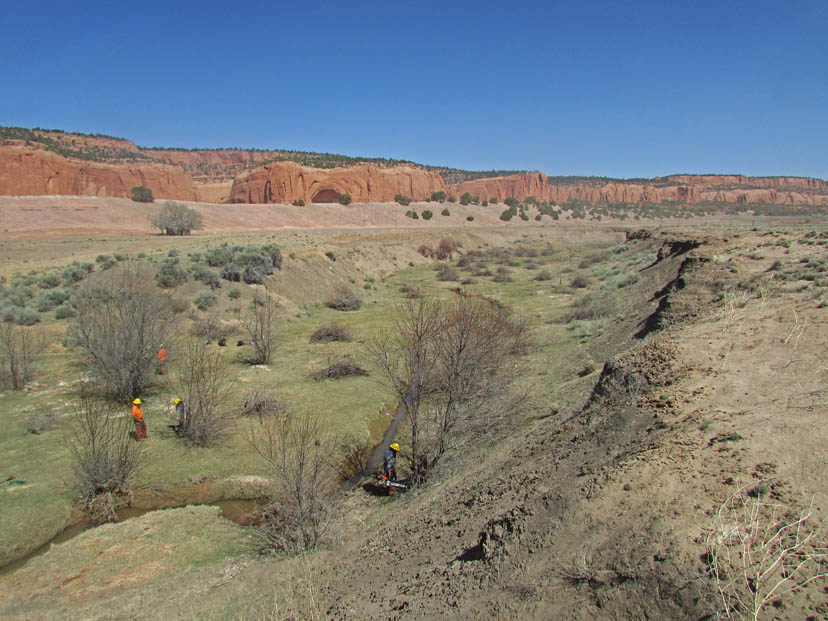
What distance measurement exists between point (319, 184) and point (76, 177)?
37475 millimetres

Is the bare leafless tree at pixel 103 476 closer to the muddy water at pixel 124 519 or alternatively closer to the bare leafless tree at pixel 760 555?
the muddy water at pixel 124 519

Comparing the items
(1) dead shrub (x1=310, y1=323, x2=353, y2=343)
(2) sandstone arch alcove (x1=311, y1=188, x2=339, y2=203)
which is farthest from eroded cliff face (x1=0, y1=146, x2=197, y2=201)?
(1) dead shrub (x1=310, y1=323, x2=353, y2=343)

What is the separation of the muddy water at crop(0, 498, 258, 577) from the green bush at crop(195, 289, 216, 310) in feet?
51.0

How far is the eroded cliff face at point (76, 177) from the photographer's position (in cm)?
6419

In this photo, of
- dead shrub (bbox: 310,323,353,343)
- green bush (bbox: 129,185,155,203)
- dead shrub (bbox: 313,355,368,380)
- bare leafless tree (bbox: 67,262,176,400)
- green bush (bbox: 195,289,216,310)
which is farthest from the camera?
green bush (bbox: 129,185,155,203)

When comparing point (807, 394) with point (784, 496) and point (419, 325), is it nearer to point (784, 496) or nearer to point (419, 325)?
point (784, 496)

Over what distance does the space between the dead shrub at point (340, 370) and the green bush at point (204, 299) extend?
970cm

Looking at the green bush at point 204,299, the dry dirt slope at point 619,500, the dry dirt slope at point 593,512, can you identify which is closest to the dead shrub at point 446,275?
the green bush at point 204,299

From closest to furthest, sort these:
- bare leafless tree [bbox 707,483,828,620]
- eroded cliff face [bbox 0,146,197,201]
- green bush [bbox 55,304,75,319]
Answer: bare leafless tree [bbox 707,483,828,620] < green bush [bbox 55,304,75,319] < eroded cliff face [bbox 0,146,197,201]

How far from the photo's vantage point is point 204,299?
2433 cm

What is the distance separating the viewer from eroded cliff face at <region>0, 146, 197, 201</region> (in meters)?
64.2

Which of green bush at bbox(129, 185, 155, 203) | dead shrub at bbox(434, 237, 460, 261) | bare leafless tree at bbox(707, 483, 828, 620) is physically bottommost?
bare leafless tree at bbox(707, 483, 828, 620)

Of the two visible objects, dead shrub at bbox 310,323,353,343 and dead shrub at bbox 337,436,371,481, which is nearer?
dead shrub at bbox 337,436,371,481

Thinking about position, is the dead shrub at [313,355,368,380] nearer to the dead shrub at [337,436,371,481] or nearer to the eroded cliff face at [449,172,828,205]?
the dead shrub at [337,436,371,481]
